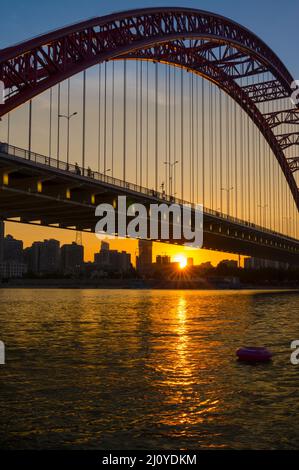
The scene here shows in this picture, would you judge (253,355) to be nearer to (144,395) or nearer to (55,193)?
(144,395)

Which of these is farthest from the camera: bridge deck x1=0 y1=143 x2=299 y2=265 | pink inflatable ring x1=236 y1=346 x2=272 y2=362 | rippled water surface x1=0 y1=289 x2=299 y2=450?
bridge deck x1=0 y1=143 x2=299 y2=265

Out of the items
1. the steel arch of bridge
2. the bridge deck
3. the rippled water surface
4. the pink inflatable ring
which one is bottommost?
the rippled water surface

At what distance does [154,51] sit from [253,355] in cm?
5567

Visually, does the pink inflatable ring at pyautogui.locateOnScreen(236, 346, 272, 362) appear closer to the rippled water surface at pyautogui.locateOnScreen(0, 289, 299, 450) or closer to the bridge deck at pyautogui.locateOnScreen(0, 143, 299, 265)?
the rippled water surface at pyautogui.locateOnScreen(0, 289, 299, 450)

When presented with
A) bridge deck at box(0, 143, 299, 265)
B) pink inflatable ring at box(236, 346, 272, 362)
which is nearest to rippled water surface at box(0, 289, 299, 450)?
pink inflatable ring at box(236, 346, 272, 362)

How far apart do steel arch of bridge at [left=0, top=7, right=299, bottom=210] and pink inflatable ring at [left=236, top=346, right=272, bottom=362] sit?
31.9 m

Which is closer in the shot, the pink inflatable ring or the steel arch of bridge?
the pink inflatable ring

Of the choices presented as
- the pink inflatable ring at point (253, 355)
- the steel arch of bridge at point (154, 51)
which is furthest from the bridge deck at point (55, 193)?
the pink inflatable ring at point (253, 355)

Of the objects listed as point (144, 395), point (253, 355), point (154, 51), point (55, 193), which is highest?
point (154, 51)

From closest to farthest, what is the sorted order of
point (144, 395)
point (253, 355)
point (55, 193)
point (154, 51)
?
point (144, 395) < point (253, 355) < point (55, 193) < point (154, 51)

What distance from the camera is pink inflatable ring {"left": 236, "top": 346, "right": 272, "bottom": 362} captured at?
23312mm

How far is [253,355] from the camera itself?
2333 centimetres

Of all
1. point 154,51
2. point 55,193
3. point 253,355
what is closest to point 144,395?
point 253,355

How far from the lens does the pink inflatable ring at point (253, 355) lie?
76.5 feet
